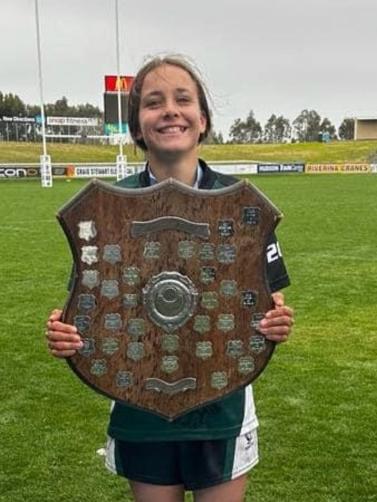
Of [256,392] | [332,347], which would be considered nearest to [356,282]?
[332,347]

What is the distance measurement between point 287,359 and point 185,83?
399 cm

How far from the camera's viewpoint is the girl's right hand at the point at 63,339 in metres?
1.83

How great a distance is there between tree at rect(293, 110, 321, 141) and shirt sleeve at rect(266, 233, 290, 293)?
102904mm

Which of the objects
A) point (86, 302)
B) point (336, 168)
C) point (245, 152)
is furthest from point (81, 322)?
point (245, 152)

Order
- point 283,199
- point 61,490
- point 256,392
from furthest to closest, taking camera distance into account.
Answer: point 283,199
point 256,392
point 61,490

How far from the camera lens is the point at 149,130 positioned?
2.04m

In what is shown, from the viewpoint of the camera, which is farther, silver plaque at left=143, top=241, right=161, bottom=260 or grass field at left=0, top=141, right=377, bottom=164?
grass field at left=0, top=141, right=377, bottom=164

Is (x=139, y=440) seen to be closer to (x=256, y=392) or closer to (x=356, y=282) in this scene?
(x=256, y=392)

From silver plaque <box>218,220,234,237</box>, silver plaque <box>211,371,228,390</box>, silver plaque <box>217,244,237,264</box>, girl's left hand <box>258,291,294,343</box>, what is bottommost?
silver plaque <box>211,371,228,390</box>

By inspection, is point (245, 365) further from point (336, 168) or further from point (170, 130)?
point (336, 168)

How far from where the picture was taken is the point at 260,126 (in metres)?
99.1

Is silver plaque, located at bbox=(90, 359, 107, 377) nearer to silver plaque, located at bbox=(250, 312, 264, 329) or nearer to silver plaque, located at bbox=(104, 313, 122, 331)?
silver plaque, located at bbox=(104, 313, 122, 331)

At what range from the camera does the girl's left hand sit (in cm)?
186

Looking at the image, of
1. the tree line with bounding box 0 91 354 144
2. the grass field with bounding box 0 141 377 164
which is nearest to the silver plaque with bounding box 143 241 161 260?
the grass field with bounding box 0 141 377 164
